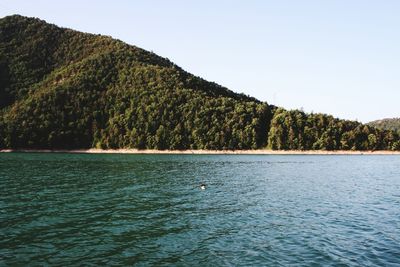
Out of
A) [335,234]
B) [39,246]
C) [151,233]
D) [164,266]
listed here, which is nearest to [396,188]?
[335,234]

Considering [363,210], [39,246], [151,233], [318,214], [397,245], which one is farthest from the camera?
[363,210]

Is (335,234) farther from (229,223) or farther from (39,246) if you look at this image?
(39,246)

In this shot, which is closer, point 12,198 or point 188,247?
point 188,247

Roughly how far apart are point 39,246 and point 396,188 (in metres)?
61.7

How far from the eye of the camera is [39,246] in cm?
2803

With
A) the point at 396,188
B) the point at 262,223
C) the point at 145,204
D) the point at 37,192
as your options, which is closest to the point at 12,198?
the point at 37,192

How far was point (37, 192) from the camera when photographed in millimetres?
55312

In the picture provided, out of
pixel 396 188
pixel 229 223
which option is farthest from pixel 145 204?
pixel 396 188

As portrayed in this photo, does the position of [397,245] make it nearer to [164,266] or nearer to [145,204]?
[164,266]

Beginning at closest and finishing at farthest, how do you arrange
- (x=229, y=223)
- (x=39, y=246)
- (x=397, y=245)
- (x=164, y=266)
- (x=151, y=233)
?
(x=164, y=266) < (x=39, y=246) < (x=397, y=245) < (x=151, y=233) < (x=229, y=223)

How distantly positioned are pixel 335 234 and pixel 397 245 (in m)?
4.92

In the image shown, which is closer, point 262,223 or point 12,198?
point 262,223

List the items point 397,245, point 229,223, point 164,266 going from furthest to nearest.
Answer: point 229,223 < point 397,245 < point 164,266

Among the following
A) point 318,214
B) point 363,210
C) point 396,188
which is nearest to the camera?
point 318,214
